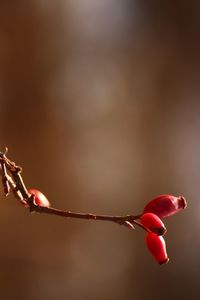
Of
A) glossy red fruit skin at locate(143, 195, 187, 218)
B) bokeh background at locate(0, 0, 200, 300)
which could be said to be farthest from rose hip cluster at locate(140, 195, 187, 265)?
bokeh background at locate(0, 0, 200, 300)

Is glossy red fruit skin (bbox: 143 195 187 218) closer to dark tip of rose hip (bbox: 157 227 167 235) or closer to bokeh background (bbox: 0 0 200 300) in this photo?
Result: dark tip of rose hip (bbox: 157 227 167 235)

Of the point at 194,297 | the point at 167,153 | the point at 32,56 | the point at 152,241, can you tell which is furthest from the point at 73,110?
the point at 152,241

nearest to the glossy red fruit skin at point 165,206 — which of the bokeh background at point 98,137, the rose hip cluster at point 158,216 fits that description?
the rose hip cluster at point 158,216

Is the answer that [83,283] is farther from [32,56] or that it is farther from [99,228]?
[32,56]

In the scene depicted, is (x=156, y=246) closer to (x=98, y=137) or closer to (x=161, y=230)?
(x=161, y=230)

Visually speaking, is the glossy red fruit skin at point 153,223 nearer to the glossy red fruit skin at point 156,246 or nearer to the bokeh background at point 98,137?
the glossy red fruit skin at point 156,246
